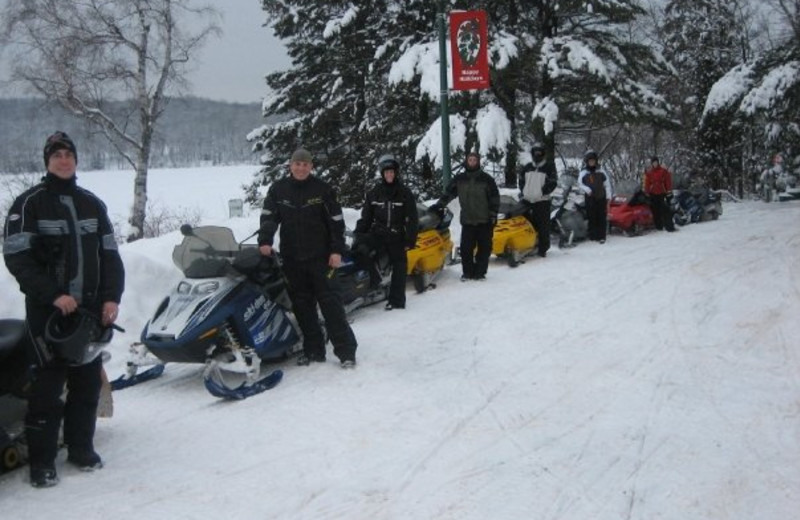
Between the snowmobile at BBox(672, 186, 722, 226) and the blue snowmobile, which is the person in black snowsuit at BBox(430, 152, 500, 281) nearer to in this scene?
the blue snowmobile

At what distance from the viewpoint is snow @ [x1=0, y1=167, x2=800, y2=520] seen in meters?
3.49

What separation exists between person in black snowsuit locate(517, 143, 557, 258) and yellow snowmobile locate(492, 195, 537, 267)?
0.20m

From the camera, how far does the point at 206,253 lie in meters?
5.68

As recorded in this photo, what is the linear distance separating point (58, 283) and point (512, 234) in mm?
7129

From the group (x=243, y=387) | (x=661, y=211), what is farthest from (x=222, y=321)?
(x=661, y=211)

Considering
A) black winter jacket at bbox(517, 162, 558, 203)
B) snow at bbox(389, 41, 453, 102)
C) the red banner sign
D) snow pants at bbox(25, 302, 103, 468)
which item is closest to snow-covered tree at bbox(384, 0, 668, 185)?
snow at bbox(389, 41, 453, 102)

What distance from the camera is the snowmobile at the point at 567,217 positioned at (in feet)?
39.3

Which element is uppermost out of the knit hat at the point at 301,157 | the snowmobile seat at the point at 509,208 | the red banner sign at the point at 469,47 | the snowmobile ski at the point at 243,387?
the red banner sign at the point at 469,47

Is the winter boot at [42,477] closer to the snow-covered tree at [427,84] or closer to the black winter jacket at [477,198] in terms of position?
the black winter jacket at [477,198]

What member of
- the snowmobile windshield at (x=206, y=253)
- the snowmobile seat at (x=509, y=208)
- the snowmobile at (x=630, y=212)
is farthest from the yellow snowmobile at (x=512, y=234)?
the snowmobile windshield at (x=206, y=253)

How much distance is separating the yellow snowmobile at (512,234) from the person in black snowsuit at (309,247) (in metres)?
4.55

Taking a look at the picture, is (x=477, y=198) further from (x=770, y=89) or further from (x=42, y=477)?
(x=770, y=89)

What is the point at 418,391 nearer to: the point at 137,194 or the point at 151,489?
the point at 151,489

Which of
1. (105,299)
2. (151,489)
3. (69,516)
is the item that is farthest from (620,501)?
(105,299)
